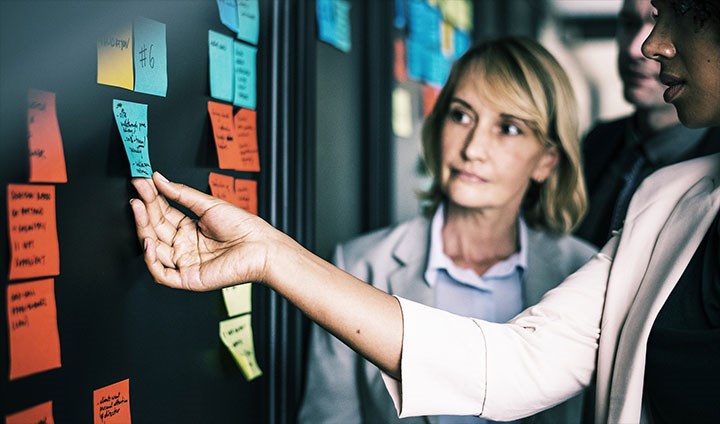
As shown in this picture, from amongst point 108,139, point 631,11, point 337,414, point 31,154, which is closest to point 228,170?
point 108,139

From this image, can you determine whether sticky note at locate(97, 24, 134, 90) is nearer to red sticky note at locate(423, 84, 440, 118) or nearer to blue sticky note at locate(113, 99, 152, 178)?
blue sticky note at locate(113, 99, 152, 178)

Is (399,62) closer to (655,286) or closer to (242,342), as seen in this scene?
(242,342)

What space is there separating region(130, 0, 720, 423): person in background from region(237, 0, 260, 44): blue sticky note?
Answer: 41 centimetres

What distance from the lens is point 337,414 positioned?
182 centimetres

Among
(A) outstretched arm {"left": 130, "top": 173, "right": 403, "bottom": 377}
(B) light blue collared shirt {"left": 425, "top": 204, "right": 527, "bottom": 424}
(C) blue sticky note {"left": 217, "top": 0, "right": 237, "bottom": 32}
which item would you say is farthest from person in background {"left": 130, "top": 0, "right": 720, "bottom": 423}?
(B) light blue collared shirt {"left": 425, "top": 204, "right": 527, "bottom": 424}

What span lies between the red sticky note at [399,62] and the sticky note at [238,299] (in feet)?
3.65

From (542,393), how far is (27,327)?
2.85 ft

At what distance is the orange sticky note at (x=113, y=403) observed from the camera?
1149 millimetres

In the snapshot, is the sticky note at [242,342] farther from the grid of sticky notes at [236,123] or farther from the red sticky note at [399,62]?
the red sticky note at [399,62]

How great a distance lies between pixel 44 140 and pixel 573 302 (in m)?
0.95

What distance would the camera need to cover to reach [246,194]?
157cm

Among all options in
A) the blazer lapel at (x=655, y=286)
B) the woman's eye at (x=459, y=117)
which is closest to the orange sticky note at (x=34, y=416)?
the blazer lapel at (x=655, y=286)

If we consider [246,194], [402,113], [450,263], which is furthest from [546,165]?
[246,194]

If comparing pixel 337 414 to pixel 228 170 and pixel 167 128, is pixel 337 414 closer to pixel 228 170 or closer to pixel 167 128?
pixel 228 170
